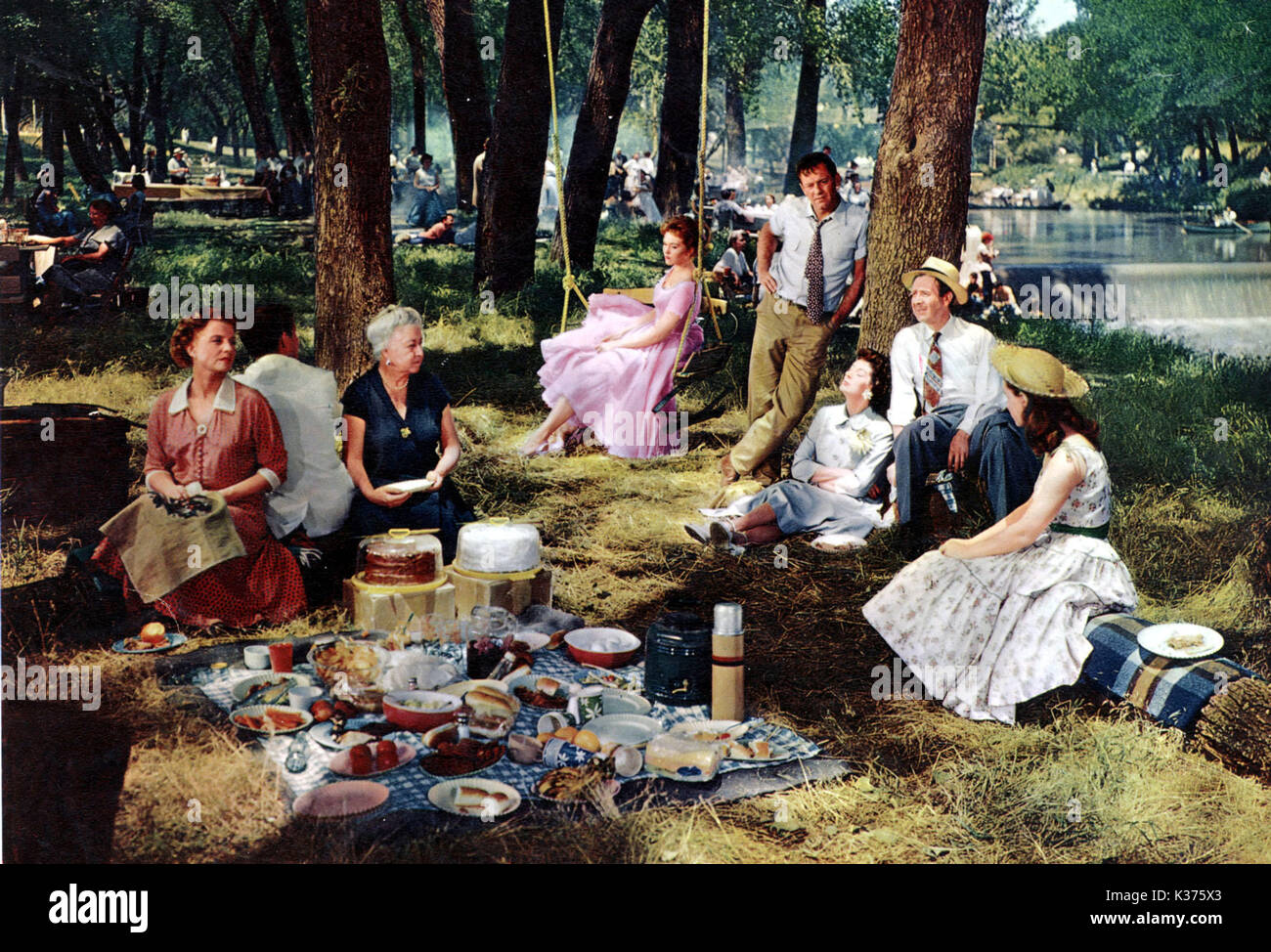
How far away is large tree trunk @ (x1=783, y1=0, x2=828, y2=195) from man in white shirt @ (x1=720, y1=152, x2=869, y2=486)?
57 millimetres

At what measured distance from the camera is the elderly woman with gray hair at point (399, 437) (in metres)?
5.12

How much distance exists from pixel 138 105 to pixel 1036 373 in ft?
12.9

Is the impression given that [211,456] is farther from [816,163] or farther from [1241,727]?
[1241,727]

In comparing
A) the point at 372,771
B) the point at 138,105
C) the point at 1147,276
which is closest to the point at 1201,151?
the point at 1147,276

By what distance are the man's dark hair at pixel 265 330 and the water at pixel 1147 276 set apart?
3.07m

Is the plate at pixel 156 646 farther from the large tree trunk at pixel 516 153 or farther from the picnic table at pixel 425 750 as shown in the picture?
the large tree trunk at pixel 516 153

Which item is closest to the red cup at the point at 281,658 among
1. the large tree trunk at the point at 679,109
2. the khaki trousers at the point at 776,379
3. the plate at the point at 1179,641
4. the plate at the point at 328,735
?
the plate at the point at 328,735

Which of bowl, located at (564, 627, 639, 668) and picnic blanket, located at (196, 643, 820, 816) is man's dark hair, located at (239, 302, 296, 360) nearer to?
picnic blanket, located at (196, 643, 820, 816)

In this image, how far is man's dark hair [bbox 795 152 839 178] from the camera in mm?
5184

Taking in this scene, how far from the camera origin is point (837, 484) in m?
5.24

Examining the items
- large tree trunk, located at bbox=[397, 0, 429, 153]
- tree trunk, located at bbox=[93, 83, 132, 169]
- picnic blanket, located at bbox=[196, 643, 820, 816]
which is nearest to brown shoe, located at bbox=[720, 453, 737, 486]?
picnic blanket, located at bbox=[196, 643, 820, 816]

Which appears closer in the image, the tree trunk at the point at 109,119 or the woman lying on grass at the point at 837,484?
the tree trunk at the point at 109,119
